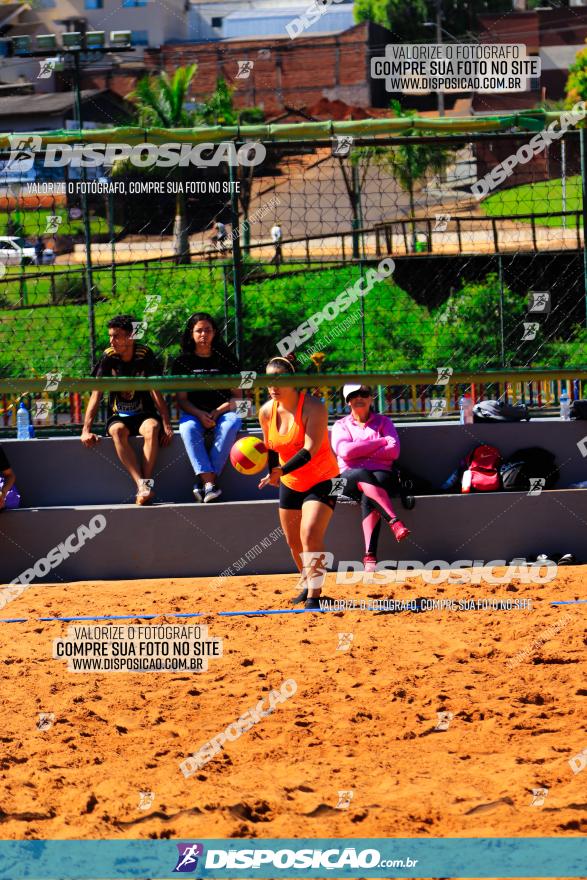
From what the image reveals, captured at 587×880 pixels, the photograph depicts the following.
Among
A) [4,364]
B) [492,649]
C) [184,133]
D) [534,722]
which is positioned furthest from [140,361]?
[534,722]

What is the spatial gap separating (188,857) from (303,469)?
4.12 metres

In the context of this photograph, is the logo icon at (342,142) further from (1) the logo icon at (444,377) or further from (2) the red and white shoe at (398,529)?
(2) the red and white shoe at (398,529)

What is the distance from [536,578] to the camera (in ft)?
30.3

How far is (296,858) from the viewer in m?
4.51

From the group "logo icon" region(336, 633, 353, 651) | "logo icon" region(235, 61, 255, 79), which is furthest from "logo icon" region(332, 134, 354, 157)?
"logo icon" region(235, 61, 255, 79)

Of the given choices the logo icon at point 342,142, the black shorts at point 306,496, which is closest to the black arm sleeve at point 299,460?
the black shorts at point 306,496

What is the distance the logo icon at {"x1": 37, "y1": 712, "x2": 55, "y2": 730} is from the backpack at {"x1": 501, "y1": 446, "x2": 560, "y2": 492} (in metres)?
4.86

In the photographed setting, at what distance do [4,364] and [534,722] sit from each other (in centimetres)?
840

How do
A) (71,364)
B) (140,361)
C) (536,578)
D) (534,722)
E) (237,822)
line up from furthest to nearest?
(71,364) < (140,361) < (536,578) < (534,722) < (237,822)

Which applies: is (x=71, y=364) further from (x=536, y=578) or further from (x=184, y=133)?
(x=536, y=578)

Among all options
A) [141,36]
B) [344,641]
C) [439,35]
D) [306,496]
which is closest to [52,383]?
[306,496]

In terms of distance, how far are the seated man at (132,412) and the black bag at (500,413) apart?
2.65m

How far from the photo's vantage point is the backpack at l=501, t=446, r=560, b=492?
9.94 metres

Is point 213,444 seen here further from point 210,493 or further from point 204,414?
point 210,493
